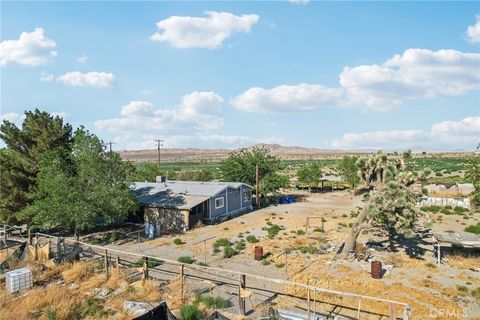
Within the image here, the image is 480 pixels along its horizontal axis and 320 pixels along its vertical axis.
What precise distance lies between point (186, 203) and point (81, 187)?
9.73m

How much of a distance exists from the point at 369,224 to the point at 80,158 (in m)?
21.8

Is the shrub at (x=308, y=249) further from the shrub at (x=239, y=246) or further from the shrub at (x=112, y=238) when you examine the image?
the shrub at (x=112, y=238)

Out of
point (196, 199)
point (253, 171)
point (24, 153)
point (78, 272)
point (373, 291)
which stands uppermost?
point (24, 153)

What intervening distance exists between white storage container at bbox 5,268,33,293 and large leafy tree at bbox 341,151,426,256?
17992 millimetres

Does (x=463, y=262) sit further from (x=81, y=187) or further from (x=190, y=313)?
(x=81, y=187)

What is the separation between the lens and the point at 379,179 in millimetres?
23531

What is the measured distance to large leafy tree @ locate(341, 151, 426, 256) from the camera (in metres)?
21.5

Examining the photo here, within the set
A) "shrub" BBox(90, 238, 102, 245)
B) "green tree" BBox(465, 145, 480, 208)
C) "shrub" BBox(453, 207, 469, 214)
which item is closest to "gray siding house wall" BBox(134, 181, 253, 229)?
"shrub" BBox(90, 238, 102, 245)

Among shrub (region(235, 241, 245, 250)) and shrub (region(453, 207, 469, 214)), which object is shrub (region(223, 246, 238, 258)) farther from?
shrub (region(453, 207, 469, 214))

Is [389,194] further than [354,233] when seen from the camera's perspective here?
No

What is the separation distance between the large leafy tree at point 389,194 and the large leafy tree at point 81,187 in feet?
57.6

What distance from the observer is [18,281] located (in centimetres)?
1736

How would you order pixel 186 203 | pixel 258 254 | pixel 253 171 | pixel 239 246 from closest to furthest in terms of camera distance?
pixel 258 254 → pixel 239 246 → pixel 186 203 → pixel 253 171

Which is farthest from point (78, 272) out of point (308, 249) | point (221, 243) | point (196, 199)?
point (196, 199)
